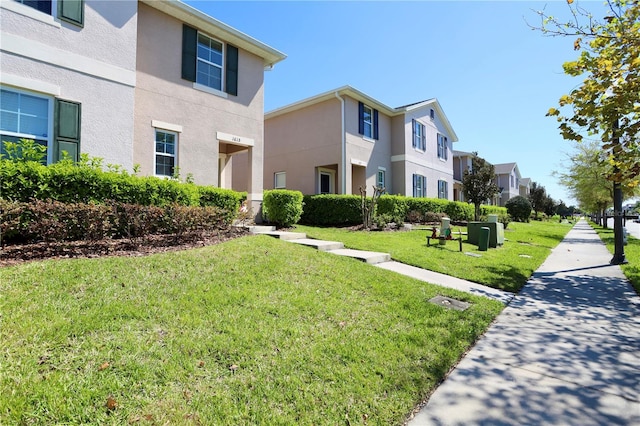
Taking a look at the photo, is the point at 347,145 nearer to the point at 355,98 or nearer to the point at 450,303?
the point at 355,98

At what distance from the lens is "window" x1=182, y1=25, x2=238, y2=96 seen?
10461 mm

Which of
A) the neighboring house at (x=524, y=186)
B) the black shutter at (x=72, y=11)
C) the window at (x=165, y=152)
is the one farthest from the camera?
the neighboring house at (x=524, y=186)

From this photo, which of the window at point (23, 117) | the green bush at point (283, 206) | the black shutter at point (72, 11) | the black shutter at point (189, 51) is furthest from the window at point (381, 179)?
the window at point (23, 117)

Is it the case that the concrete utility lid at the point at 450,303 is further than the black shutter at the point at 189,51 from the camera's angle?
No

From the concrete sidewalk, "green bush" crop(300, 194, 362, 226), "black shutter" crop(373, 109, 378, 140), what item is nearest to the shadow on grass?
the concrete sidewalk

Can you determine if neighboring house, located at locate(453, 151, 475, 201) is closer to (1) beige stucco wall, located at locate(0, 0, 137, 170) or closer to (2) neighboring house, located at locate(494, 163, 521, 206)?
(2) neighboring house, located at locate(494, 163, 521, 206)

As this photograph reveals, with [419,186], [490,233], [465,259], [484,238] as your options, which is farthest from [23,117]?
[419,186]

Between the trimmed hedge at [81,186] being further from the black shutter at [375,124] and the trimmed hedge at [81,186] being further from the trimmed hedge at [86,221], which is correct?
the black shutter at [375,124]

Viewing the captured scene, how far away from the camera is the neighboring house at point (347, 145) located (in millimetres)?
16984

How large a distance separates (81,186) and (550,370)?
317 inches

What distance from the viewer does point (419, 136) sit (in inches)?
864

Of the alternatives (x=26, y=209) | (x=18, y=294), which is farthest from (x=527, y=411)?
(x=26, y=209)

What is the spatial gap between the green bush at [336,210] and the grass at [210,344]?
9316mm

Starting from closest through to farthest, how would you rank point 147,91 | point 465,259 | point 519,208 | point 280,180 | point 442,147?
point 465,259
point 147,91
point 280,180
point 442,147
point 519,208
